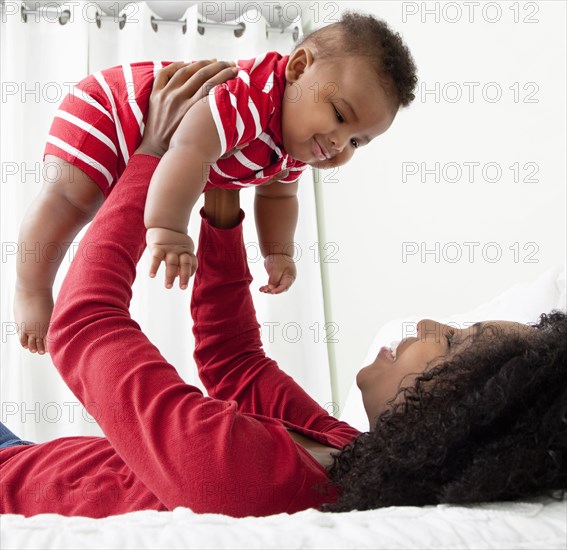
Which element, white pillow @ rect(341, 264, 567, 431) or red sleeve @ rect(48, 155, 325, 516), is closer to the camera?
red sleeve @ rect(48, 155, 325, 516)

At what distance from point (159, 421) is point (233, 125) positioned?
20.4 inches

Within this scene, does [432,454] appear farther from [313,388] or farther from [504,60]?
[313,388]

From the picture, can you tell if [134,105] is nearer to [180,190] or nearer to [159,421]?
[180,190]

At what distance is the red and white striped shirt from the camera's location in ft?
3.44

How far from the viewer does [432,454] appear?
0.62 meters

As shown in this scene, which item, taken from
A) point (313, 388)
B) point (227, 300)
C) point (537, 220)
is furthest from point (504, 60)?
point (313, 388)

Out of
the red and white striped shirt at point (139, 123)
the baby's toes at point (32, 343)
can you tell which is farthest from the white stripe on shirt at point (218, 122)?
the baby's toes at point (32, 343)

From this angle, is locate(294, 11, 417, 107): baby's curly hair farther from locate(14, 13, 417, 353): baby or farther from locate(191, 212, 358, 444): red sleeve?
locate(191, 212, 358, 444): red sleeve

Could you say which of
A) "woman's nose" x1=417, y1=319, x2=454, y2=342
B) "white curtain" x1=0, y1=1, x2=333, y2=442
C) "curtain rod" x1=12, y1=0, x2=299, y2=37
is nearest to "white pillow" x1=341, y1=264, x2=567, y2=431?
"woman's nose" x1=417, y1=319, x2=454, y2=342

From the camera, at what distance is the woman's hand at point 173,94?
1.03 m

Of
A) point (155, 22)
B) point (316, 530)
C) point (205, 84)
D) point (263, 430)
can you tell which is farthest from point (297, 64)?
point (155, 22)

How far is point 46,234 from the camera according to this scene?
1.10 metres

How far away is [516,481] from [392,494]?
12cm

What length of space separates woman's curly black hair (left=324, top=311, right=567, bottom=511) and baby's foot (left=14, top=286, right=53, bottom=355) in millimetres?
570
